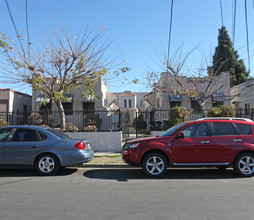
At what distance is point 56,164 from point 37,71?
6.11m

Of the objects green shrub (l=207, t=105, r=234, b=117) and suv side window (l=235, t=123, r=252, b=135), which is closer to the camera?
suv side window (l=235, t=123, r=252, b=135)

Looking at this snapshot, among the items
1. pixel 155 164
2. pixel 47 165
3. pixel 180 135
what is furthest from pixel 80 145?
pixel 180 135

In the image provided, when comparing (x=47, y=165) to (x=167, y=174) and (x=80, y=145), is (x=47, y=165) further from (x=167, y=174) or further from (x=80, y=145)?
(x=167, y=174)

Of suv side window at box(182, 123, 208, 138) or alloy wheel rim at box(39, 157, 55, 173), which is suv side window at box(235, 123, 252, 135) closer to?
suv side window at box(182, 123, 208, 138)

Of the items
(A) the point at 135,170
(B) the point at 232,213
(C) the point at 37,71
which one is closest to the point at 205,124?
(A) the point at 135,170

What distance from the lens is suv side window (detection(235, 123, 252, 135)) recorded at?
6.84 m

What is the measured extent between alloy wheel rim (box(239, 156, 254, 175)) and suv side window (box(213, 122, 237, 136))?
799 millimetres

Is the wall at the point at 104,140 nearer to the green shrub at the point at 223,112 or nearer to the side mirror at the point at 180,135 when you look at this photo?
the green shrub at the point at 223,112

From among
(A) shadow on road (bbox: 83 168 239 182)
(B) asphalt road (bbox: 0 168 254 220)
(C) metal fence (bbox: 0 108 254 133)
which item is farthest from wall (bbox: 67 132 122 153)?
(B) asphalt road (bbox: 0 168 254 220)

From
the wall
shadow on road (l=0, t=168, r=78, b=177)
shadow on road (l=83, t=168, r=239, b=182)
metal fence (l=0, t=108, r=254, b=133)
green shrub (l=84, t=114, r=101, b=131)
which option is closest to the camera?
shadow on road (l=83, t=168, r=239, b=182)

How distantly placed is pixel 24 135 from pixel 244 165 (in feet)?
21.5

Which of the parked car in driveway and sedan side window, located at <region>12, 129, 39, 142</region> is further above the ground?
sedan side window, located at <region>12, 129, 39, 142</region>

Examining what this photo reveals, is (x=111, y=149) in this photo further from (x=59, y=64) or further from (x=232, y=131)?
(x=232, y=131)

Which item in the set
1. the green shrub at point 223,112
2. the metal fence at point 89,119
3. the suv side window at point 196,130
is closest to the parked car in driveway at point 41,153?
the suv side window at point 196,130
